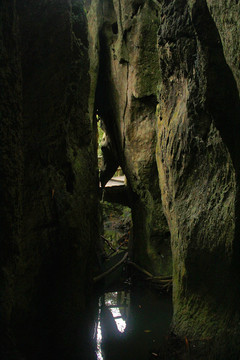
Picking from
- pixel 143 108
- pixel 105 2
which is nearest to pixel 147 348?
pixel 143 108

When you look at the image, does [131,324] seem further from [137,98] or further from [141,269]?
[137,98]

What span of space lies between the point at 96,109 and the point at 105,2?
2.47 metres

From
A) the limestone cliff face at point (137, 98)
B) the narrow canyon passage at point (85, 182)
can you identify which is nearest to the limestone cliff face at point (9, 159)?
the narrow canyon passage at point (85, 182)

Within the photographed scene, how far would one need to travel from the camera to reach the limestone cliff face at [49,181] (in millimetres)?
2930

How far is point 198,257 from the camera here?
3693 millimetres

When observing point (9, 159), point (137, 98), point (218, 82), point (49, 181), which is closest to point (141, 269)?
point (137, 98)

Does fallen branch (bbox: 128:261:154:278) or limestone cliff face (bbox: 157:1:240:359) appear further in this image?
fallen branch (bbox: 128:261:154:278)

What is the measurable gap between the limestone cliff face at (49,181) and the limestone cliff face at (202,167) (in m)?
1.08

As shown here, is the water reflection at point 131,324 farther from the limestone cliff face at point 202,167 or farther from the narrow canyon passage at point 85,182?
the limestone cliff face at point 202,167

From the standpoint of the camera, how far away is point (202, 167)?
12.1ft

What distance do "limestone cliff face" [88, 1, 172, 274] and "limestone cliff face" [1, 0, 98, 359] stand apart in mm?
2838

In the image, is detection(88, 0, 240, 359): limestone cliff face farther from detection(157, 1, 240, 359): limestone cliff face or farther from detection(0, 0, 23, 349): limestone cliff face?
detection(0, 0, 23, 349): limestone cliff face

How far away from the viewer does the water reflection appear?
4.36 meters

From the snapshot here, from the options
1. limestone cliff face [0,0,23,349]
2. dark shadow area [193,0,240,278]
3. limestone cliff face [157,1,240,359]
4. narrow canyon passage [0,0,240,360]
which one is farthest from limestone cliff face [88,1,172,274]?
limestone cliff face [0,0,23,349]
